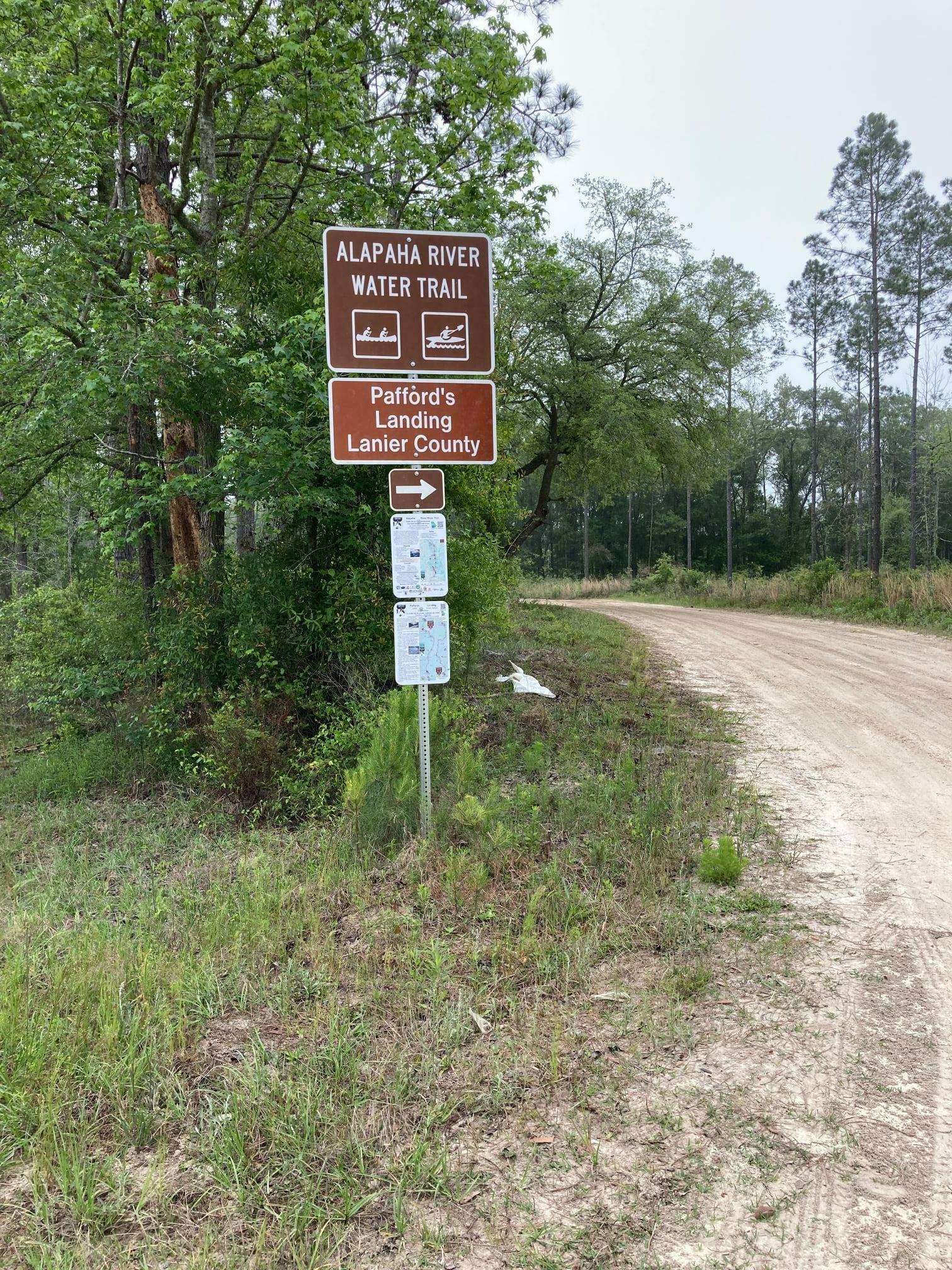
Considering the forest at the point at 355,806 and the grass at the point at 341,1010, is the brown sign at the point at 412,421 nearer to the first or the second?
the forest at the point at 355,806

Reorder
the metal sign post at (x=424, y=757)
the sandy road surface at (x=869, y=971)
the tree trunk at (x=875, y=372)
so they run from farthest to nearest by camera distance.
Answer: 1. the tree trunk at (x=875, y=372)
2. the metal sign post at (x=424, y=757)
3. the sandy road surface at (x=869, y=971)

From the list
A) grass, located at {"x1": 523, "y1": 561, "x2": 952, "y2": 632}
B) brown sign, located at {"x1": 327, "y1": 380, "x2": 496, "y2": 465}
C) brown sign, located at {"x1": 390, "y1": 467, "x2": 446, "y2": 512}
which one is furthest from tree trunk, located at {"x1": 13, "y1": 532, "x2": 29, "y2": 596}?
grass, located at {"x1": 523, "y1": 561, "x2": 952, "y2": 632}

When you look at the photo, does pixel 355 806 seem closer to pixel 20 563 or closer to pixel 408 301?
pixel 408 301

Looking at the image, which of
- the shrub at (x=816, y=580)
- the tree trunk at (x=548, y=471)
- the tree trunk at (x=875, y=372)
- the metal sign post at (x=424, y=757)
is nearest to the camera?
the metal sign post at (x=424, y=757)

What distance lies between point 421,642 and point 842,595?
58.5 ft

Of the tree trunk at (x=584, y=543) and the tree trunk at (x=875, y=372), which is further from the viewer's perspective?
the tree trunk at (x=584, y=543)

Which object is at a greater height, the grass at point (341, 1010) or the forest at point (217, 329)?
the forest at point (217, 329)

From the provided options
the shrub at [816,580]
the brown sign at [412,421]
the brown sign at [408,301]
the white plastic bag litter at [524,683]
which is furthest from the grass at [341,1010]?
the shrub at [816,580]

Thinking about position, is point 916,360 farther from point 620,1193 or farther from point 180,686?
point 620,1193

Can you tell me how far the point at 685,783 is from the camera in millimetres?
5809

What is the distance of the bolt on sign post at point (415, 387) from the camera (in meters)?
4.82

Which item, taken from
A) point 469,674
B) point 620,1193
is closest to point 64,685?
point 469,674

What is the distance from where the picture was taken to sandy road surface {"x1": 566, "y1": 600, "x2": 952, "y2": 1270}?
85.7 inches

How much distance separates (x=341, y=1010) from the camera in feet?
10.5
